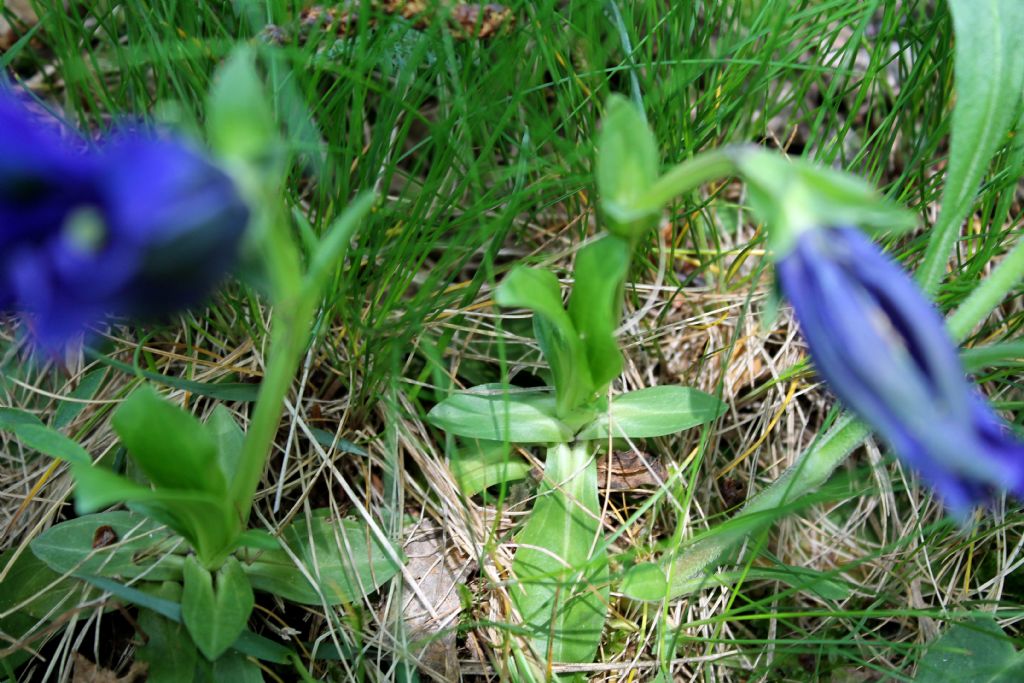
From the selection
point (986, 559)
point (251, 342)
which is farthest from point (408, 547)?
point (986, 559)

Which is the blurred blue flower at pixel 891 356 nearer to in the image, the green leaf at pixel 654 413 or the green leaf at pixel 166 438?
the green leaf at pixel 654 413

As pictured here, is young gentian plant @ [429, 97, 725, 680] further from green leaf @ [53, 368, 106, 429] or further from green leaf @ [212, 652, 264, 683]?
green leaf @ [53, 368, 106, 429]

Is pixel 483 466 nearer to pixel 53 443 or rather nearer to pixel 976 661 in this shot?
pixel 53 443

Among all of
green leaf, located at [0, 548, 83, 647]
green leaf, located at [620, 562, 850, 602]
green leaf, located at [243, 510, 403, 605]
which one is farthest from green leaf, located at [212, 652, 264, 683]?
green leaf, located at [620, 562, 850, 602]

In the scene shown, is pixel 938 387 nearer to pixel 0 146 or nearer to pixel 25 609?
pixel 0 146

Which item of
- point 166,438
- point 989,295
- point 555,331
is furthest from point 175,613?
point 989,295

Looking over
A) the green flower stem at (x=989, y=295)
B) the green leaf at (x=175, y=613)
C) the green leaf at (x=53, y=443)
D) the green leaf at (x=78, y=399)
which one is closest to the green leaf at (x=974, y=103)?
the green flower stem at (x=989, y=295)

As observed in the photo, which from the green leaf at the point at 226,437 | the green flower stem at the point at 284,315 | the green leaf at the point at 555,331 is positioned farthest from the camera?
the green leaf at the point at 226,437
